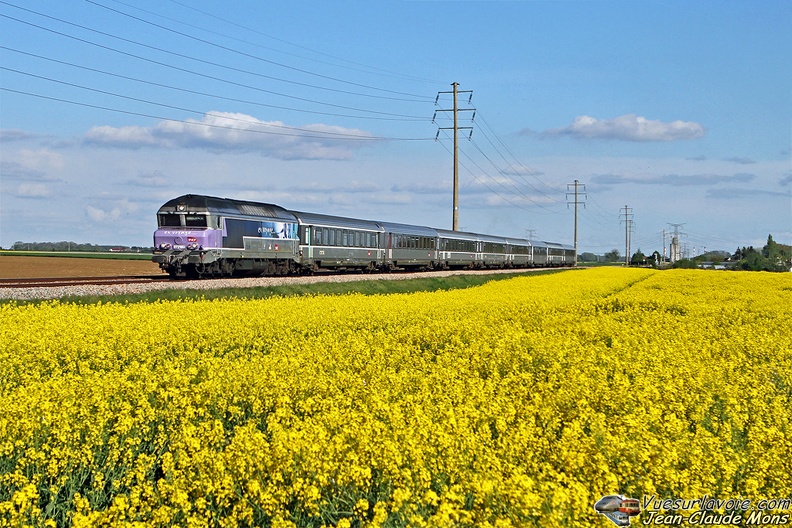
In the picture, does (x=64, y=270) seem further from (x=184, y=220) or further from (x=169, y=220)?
(x=184, y=220)

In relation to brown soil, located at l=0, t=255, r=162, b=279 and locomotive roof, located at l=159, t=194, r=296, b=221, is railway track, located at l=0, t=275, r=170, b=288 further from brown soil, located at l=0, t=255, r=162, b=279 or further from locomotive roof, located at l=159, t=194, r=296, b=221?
brown soil, located at l=0, t=255, r=162, b=279

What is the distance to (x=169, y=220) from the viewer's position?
3234 centimetres

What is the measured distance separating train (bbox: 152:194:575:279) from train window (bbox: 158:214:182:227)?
0.04 metres

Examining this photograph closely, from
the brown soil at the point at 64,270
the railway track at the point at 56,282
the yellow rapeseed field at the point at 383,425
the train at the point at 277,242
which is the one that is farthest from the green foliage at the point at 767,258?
the yellow rapeseed field at the point at 383,425

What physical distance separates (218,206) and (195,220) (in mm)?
1417

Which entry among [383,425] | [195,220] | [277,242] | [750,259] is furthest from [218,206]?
[750,259]

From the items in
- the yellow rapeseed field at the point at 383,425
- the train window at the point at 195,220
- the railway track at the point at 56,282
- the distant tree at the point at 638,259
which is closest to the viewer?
the yellow rapeseed field at the point at 383,425

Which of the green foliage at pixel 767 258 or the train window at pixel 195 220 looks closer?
the train window at pixel 195 220

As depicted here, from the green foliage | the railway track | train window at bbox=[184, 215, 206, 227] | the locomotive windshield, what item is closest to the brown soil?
the railway track

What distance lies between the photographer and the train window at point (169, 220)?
3203 cm

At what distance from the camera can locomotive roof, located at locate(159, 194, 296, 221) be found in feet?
104

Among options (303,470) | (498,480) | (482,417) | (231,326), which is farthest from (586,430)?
(231,326)

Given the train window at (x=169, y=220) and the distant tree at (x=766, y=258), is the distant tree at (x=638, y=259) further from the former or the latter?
the train window at (x=169, y=220)

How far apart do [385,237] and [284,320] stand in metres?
35.2
